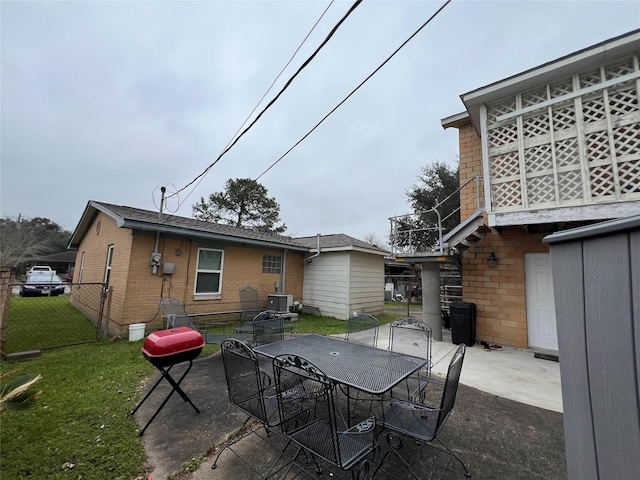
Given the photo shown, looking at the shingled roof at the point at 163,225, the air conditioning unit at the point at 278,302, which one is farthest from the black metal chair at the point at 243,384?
the air conditioning unit at the point at 278,302

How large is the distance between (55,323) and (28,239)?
2669cm

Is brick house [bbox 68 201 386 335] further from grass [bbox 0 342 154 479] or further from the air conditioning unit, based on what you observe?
grass [bbox 0 342 154 479]

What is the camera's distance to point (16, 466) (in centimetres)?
212

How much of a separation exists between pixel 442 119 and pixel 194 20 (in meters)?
6.29

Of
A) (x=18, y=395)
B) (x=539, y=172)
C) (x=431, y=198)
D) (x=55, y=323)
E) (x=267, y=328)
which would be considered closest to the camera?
(x=18, y=395)

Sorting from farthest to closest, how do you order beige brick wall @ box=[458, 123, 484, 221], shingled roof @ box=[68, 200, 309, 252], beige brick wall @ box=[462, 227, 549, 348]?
beige brick wall @ box=[458, 123, 484, 221] < shingled roof @ box=[68, 200, 309, 252] < beige brick wall @ box=[462, 227, 549, 348]

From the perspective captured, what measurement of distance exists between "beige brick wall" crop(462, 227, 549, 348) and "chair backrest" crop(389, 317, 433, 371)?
118 inches

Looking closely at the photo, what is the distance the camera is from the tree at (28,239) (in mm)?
22188

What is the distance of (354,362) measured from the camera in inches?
111

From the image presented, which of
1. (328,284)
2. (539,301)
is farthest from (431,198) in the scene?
(539,301)

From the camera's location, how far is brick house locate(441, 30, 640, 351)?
434 centimetres

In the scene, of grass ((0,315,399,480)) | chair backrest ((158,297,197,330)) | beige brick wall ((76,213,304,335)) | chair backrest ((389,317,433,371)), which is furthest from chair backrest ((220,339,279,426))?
beige brick wall ((76,213,304,335))

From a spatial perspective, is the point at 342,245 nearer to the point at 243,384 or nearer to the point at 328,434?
the point at 243,384

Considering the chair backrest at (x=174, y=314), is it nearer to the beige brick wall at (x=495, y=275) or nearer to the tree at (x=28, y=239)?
the beige brick wall at (x=495, y=275)
